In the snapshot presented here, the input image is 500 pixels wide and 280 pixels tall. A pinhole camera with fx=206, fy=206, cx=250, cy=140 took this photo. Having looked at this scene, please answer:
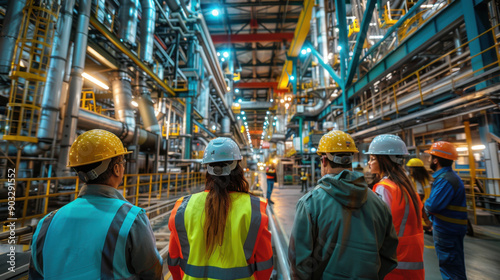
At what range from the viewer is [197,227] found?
1.19 meters

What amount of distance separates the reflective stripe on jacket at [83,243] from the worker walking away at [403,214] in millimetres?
1923

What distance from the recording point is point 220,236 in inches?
44.8

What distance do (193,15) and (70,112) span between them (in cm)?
1120

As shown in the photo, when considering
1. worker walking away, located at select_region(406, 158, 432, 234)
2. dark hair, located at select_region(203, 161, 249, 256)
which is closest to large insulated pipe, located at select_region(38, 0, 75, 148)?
dark hair, located at select_region(203, 161, 249, 256)

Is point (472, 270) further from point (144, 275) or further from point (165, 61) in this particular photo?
point (165, 61)

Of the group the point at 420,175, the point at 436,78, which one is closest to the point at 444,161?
the point at 420,175

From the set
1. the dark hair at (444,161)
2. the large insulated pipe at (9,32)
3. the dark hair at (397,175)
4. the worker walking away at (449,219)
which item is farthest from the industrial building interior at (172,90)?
the dark hair at (444,161)

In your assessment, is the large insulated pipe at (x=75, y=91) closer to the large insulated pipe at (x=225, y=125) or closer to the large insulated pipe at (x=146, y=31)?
the large insulated pipe at (x=146, y=31)

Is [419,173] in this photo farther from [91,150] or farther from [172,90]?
[172,90]

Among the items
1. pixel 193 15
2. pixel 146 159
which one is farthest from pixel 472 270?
pixel 193 15

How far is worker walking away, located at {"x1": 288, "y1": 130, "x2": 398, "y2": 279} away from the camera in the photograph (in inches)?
44.3

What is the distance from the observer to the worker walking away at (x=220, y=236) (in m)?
1.16

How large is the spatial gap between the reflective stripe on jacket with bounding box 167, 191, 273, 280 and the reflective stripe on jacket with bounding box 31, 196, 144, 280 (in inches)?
12.0

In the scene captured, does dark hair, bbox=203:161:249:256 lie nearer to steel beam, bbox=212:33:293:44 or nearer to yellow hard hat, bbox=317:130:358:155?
yellow hard hat, bbox=317:130:358:155
